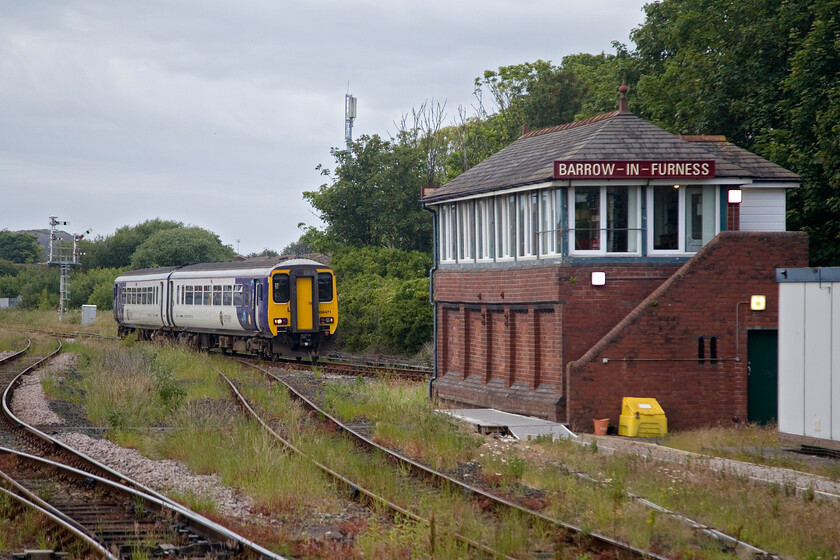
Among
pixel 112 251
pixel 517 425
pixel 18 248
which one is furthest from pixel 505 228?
pixel 18 248

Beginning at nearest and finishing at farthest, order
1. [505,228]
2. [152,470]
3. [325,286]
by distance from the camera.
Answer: [152,470]
[505,228]
[325,286]

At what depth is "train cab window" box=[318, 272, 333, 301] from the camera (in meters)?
30.2

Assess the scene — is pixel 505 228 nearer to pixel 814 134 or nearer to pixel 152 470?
pixel 814 134

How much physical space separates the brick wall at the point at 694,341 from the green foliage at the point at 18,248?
120072 millimetres

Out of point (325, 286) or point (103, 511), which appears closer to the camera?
point (103, 511)

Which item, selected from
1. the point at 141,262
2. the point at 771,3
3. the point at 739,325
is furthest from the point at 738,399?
the point at 141,262

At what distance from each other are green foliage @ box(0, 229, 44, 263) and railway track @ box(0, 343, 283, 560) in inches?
4735

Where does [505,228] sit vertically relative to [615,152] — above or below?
below

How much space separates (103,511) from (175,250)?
81.2 metres

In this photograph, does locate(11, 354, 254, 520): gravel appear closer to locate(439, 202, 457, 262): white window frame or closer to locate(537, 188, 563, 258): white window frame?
locate(537, 188, 563, 258): white window frame

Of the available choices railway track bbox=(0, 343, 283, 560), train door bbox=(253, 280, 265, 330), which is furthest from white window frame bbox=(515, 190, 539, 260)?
train door bbox=(253, 280, 265, 330)

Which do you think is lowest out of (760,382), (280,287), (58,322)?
(58,322)

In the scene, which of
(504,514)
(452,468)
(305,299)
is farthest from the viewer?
(305,299)

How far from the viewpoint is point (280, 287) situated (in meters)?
29.2
